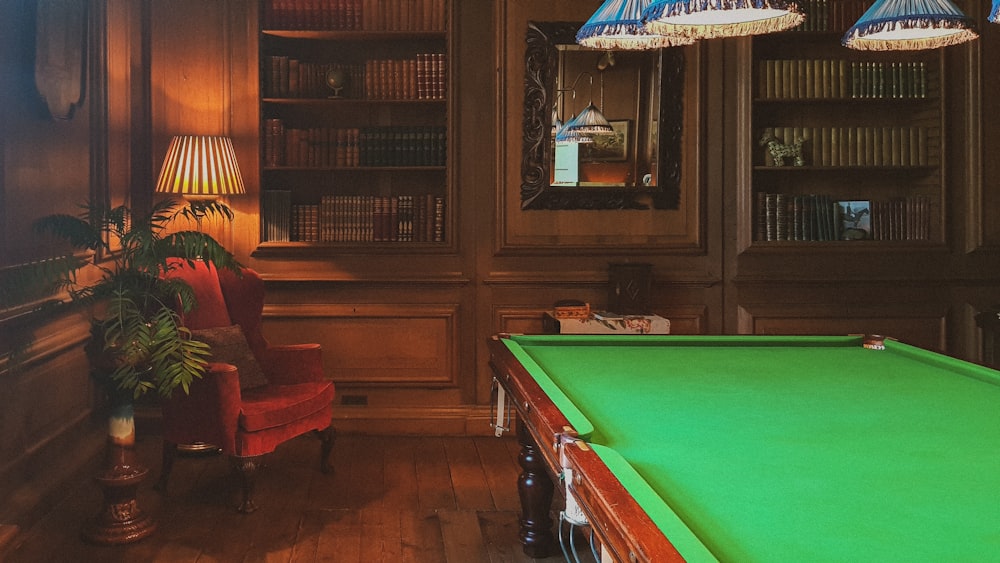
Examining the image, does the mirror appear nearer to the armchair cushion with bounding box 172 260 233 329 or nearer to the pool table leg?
the armchair cushion with bounding box 172 260 233 329

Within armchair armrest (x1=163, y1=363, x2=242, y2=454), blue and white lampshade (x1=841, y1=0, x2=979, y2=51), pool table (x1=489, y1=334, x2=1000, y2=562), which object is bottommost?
armchair armrest (x1=163, y1=363, x2=242, y2=454)

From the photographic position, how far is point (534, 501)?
339cm

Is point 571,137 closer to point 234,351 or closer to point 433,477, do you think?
point 433,477

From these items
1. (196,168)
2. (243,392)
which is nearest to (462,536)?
(243,392)

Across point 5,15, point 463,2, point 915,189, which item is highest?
point 463,2

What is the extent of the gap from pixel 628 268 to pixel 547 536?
6.99 ft

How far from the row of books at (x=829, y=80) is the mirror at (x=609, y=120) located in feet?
1.72

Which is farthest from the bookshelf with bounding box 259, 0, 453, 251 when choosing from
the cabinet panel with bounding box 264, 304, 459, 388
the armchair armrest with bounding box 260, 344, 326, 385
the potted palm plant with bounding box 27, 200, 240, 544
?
the potted palm plant with bounding box 27, 200, 240, 544

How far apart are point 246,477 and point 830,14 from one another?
13.1 feet

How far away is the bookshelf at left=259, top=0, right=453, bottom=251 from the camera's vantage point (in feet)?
17.3

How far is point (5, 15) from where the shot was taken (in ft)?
11.1

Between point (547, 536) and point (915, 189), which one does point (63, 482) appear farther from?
point (915, 189)

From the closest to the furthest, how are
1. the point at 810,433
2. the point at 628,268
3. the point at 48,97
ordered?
the point at 810,433 < the point at 48,97 < the point at 628,268

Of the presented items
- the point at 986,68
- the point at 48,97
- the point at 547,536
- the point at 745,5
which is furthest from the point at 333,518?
the point at 986,68
